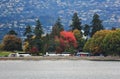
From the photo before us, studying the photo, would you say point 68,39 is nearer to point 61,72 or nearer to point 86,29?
point 86,29

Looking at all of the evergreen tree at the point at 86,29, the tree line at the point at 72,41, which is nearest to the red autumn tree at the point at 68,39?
the tree line at the point at 72,41

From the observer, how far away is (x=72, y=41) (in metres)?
170

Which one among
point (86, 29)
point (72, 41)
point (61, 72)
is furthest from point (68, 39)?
point (61, 72)

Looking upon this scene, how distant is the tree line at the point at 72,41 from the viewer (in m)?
146

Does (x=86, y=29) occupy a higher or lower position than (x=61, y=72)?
higher

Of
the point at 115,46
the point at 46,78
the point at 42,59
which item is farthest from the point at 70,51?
the point at 46,78

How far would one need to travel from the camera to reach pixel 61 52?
16812cm

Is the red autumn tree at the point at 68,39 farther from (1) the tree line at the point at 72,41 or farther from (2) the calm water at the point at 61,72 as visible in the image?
(2) the calm water at the point at 61,72

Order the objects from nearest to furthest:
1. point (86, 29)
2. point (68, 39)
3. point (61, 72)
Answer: point (61, 72), point (68, 39), point (86, 29)

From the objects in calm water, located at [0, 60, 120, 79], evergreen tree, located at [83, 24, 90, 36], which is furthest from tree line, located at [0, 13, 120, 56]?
calm water, located at [0, 60, 120, 79]

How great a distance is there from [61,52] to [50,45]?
4.06 m

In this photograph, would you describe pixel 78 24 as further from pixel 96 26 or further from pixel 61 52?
pixel 61 52

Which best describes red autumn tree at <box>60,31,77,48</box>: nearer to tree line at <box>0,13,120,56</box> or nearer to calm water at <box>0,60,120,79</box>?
tree line at <box>0,13,120,56</box>

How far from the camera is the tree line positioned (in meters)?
146
